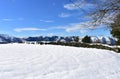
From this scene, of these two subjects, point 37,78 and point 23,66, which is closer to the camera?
point 37,78

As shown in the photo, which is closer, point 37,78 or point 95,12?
point 37,78

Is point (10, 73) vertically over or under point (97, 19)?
under

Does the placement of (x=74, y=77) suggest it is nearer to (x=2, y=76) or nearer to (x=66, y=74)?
(x=66, y=74)

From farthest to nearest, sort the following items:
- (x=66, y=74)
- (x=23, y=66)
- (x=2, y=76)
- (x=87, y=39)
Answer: (x=87, y=39)
(x=23, y=66)
(x=66, y=74)
(x=2, y=76)

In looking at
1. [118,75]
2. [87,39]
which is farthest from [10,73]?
[87,39]

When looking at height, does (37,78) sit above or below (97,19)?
below

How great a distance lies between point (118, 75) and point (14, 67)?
136 inches

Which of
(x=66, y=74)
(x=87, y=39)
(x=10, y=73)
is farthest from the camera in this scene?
(x=87, y=39)

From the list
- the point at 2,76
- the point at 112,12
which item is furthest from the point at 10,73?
the point at 112,12

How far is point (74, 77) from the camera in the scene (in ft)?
24.3

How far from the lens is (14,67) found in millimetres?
7875

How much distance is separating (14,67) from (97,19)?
3707 mm

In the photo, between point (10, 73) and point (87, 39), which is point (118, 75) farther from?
point (87, 39)

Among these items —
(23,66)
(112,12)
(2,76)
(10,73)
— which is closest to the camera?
(2,76)
